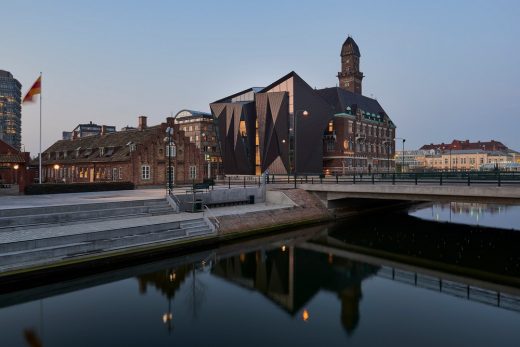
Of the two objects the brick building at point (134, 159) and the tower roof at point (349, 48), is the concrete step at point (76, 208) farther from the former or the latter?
the tower roof at point (349, 48)

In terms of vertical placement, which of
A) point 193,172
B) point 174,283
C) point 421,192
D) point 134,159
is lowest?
point 174,283

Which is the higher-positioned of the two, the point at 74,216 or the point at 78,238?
the point at 74,216

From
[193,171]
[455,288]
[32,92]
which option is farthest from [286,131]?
[455,288]

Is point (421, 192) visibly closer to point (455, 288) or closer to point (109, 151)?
point (455, 288)

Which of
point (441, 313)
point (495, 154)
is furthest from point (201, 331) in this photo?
point (495, 154)

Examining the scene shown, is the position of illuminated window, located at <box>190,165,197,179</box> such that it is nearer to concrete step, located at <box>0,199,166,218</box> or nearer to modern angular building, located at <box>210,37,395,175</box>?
modern angular building, located at <box>210,37,395,175</box>

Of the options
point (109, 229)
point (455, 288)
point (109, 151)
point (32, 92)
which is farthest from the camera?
point (109, 151)

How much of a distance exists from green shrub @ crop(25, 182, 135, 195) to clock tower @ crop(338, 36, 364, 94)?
3259 inches

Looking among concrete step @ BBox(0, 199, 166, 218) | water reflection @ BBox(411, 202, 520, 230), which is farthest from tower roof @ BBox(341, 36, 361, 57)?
concrete step @ BBox(0, 199, 166, 218)

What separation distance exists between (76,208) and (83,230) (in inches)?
168

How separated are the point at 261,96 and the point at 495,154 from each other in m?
133

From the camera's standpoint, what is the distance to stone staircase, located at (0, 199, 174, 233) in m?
19.0

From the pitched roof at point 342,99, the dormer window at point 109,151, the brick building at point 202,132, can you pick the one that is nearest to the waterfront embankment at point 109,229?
the dormer window at point 109,151

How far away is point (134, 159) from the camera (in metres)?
42.5
